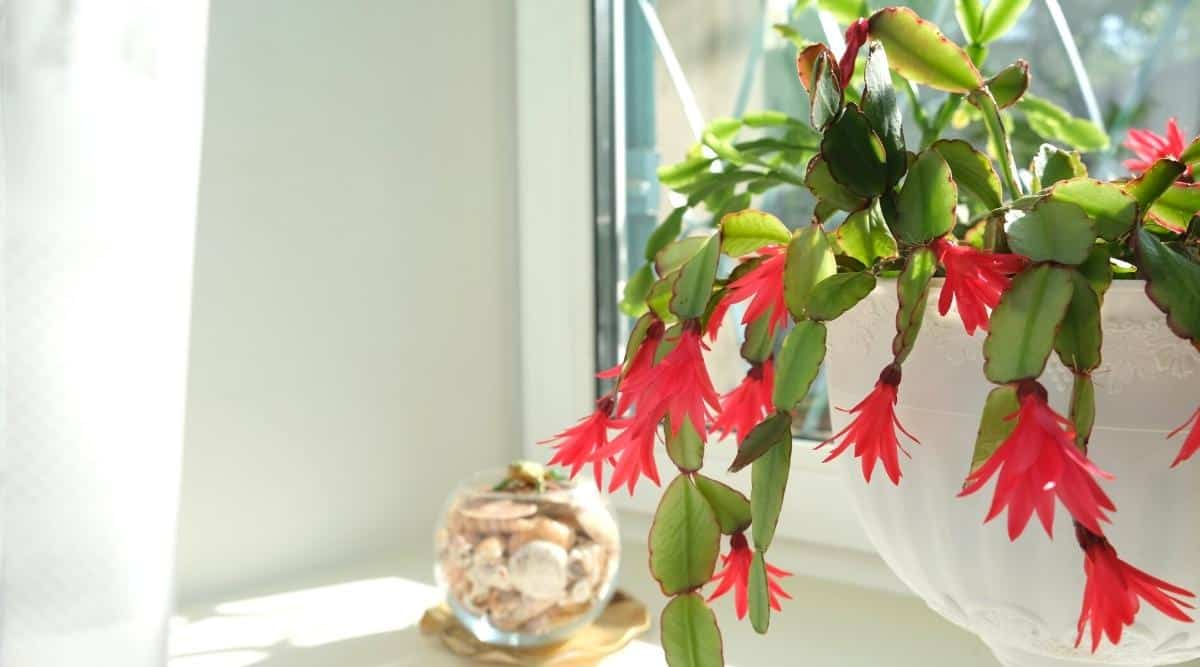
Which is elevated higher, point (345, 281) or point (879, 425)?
point (345, 281)

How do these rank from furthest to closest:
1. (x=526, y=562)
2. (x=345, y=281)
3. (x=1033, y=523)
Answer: (x=345, y=281) < (x=526, y=562) < (x=1033, y=523)

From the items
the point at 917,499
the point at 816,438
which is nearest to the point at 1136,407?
the point at 917,499

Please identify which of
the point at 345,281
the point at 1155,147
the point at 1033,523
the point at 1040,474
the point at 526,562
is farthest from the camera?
the point at 345,281

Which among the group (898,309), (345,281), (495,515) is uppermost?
(345,281)

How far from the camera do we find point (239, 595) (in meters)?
0.96

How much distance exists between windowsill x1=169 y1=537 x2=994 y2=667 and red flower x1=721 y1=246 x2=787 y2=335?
412 millimetres

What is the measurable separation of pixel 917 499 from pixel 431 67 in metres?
0.83

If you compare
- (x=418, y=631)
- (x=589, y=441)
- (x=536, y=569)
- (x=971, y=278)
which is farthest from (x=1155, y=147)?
(x=418, y=631)

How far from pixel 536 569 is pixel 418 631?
0.17 m

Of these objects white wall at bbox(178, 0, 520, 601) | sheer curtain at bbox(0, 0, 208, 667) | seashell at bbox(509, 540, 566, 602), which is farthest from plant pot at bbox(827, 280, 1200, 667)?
white wall at bbox(178, 0, 520, 601)

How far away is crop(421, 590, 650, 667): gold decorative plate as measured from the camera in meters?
0.78

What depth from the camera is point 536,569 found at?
768 millimetres

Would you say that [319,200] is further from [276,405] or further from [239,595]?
[239,595]

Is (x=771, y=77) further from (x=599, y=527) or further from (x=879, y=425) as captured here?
(x=879, y=425)
